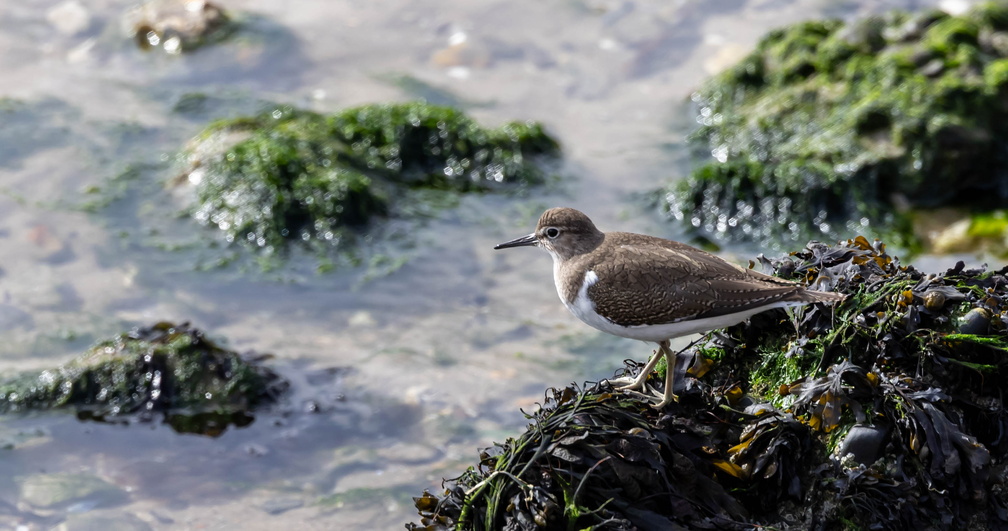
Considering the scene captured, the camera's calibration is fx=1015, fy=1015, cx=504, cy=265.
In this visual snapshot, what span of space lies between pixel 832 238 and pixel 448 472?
144 inches

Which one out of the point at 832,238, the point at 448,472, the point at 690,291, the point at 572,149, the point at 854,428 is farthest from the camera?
the point at 572,149

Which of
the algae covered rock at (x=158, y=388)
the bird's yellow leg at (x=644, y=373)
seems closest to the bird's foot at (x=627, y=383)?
the bird's yellow leg at (x=644, y=373)

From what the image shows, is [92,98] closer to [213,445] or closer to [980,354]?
[213,445]

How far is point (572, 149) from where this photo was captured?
361 inches

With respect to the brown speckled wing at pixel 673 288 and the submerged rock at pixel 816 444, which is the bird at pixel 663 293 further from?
the submerged rock at pixel 816 444

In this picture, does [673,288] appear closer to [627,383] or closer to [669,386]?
[669,386]

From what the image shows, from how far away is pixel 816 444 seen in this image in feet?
12.8

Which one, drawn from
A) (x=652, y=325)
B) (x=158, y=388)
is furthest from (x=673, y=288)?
(x=158, y=388)

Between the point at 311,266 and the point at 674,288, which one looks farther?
the point at 311,266

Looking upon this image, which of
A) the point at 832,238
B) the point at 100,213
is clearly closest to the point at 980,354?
the point at 832,238

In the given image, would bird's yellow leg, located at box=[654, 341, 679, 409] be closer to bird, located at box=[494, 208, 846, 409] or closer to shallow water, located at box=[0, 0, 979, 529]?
bird, located at box=[494, 208, 846, 409]

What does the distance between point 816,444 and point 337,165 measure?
5488 millimetres

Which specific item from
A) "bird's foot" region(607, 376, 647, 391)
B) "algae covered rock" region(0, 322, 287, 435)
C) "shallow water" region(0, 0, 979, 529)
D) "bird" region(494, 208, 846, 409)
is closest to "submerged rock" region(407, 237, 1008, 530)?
"bird's foot" region(607, 376, 647, 391)

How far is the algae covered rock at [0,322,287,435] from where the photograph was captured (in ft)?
20.8
